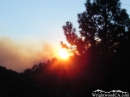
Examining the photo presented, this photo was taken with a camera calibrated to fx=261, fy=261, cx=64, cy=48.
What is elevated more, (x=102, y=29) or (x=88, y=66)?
(x=102, y=29)

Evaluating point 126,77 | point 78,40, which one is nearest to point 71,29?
point 78,40

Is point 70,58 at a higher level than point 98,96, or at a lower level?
higher

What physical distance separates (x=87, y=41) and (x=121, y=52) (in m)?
3.35

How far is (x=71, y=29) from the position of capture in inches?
992

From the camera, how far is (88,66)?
22406mm

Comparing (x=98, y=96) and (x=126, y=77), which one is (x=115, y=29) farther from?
(x=98, y=96)

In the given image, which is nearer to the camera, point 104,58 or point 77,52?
point 104,58

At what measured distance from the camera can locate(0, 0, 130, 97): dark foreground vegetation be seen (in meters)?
15.4

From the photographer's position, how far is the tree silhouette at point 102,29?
926 inches

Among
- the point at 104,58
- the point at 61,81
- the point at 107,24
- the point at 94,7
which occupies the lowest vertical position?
the point at 61,81

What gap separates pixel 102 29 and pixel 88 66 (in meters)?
3.87

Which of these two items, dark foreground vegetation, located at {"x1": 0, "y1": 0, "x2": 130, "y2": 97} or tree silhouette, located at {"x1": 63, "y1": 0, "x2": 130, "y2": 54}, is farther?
tree silhouette, located at {"x1": 63, "y1": 0, "x2": 130, "y2": 54}

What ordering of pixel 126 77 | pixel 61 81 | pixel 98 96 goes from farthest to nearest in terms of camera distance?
pixel 126 77, pixel 61 81, pixel 98 96

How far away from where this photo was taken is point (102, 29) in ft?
78.4
